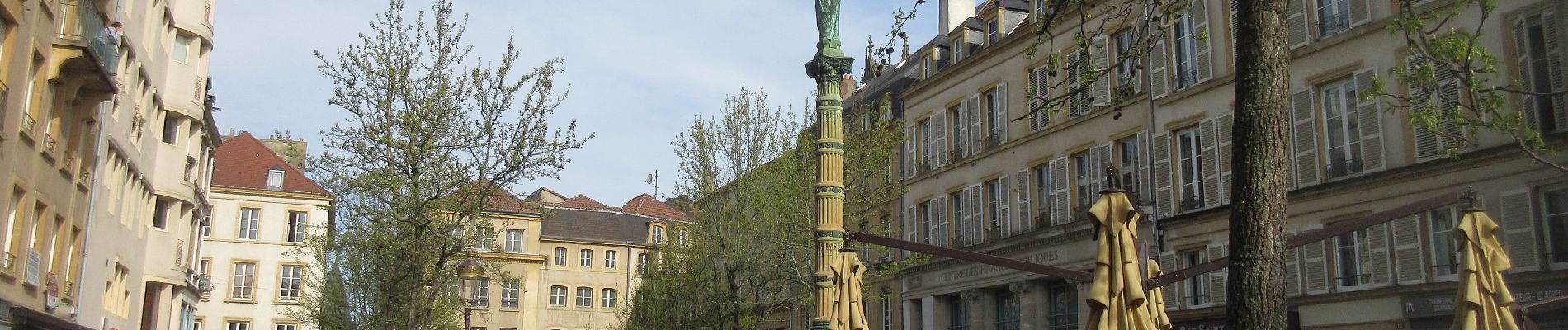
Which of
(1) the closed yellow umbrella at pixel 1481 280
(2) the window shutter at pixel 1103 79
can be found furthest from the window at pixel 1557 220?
(1) the closed yellow umbrella at pixel 1481 280

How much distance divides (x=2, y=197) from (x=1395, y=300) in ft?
70.9

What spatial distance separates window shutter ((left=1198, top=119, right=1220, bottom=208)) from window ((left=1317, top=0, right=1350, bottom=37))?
296 centimetres

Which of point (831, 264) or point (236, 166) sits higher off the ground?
point (236, 166)

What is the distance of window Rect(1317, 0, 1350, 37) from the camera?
2361 cm

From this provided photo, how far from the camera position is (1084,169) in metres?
30.3

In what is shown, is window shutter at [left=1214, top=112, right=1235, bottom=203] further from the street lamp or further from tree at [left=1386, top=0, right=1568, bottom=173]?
the street lamp

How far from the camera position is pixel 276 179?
56.5 metres

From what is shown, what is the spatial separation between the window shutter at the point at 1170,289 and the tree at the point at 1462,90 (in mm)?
6368

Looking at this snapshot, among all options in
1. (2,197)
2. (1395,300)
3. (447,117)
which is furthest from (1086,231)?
(2,197)

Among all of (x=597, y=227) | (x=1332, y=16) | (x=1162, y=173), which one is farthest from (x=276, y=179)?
(x=1332, y=16)

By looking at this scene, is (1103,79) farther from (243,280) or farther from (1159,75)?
(243,280)

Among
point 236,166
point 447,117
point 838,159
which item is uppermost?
point 236,166

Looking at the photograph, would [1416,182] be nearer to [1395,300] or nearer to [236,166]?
[1395,300]

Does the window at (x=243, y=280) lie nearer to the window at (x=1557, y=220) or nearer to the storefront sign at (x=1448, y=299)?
the storefront sign at (x=1448, y=299)
